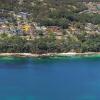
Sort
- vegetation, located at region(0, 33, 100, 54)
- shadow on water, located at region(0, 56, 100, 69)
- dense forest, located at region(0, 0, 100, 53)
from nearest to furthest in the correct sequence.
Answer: shadow on water, located at region(0, 56, 100, 69) → vegetation, located at region(0, 33, 100, 54) → dense forest, located at region(0, 0, 100, 53)

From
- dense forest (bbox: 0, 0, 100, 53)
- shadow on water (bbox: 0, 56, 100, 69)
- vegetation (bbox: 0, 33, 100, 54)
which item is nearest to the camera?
shadow on water (bbox: 0, 56, 100, 69)

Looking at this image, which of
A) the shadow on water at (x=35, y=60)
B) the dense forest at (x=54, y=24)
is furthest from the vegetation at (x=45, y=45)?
the shadow on water at (x=35, y=60)

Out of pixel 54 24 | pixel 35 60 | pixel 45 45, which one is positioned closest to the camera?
pixel 35 60

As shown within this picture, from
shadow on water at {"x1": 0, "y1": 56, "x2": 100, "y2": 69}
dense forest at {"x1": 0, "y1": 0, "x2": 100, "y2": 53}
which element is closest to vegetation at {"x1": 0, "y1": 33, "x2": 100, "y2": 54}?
dense forest at {"x1": 0, "y1": 0, "x2": 100, "y2": 53}

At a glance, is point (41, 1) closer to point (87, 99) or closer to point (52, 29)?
point (52, 29)

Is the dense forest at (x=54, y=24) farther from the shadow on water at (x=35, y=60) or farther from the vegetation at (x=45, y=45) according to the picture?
the shadow on water at (x=35, y=60)

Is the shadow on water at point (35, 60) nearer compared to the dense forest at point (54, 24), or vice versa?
the shadow on water at point (35, 60)

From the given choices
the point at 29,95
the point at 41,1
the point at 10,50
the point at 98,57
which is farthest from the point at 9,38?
the point at 41,1

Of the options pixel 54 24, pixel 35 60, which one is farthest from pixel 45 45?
pixel 54 24

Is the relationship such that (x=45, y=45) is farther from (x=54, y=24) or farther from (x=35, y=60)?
(x=54, y=24)

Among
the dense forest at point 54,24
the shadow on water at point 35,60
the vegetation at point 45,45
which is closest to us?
the shadow on water at point 35,60

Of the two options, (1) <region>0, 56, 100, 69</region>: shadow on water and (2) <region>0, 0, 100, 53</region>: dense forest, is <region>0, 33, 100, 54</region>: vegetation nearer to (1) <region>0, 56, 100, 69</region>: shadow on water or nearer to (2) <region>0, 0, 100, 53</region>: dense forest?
(2) <region>0, 0, 100, 53</region>: dense forest
